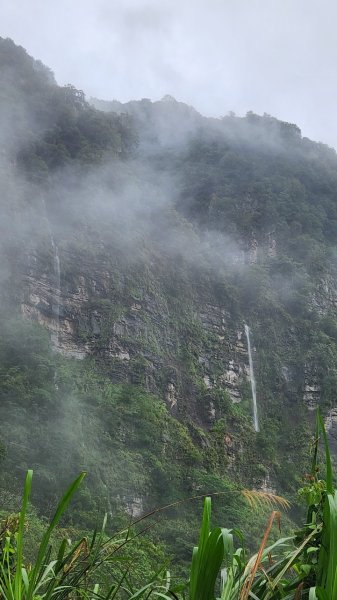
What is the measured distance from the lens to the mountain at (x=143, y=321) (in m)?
17.2

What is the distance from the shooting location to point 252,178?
130 ft

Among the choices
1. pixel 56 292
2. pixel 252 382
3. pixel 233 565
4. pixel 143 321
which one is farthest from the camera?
pixel 252 382

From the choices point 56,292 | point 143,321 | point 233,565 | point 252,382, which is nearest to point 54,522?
point 233,565

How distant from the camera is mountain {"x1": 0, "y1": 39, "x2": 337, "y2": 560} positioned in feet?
56.3

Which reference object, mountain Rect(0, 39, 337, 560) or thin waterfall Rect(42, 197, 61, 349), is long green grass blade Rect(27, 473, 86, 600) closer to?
mountain Rect(0, 39, 337, 560)

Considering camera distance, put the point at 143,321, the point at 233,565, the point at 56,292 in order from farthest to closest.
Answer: the point at 143,321 < the point at 56,292 < the point at 233,565

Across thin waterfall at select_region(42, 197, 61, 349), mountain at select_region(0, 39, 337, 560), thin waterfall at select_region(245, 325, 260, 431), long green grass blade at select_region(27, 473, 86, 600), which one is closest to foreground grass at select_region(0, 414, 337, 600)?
long green grass blade at select_region(27, 473, 86, 600)

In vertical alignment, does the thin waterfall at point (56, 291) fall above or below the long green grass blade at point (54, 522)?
below

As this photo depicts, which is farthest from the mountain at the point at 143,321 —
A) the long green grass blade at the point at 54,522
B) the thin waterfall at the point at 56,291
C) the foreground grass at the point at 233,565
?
the long green grass blade at the point at 54,522

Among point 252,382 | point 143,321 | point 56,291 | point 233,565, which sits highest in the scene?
point 233,565

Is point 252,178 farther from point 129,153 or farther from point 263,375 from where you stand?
point 263,375

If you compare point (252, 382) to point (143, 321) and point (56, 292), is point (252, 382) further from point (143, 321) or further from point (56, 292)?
point (56, 292)

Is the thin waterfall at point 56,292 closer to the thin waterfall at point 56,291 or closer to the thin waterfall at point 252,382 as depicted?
the thin waterfall at point 56,291

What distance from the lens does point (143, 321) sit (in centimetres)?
2416
